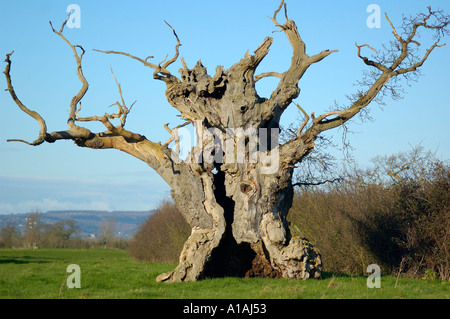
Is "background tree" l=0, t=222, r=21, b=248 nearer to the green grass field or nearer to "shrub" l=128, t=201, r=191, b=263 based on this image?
"shrub" l=128, t=201, r=191, b=263

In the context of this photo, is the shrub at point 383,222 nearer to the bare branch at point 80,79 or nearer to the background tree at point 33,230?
the bare branch at point 80,79

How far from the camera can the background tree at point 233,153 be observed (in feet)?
42.9

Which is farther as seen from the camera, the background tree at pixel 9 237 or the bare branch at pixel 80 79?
the background tree at pixel 9 237

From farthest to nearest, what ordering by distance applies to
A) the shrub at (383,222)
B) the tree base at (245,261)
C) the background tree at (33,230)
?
the background tree at (33,230), the shrub at (383,222), the tree base at (245,261)

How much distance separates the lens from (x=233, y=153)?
13461mm

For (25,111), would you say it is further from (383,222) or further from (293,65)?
(383,222)

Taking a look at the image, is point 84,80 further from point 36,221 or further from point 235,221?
point 36,221

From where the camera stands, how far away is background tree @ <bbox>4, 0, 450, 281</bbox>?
13.1m

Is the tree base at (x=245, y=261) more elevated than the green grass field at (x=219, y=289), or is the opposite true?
the tree base at (x=245, y=261)

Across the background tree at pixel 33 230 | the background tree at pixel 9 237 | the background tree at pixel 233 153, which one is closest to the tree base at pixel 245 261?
the background tree at pixel 233 153

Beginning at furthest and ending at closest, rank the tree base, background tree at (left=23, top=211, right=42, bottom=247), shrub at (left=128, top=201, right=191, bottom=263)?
background tree at (left=23, top=211, right=42, bottom=247) → shrub at (left=128, top=201, right=191, bottom=263) → the tree base

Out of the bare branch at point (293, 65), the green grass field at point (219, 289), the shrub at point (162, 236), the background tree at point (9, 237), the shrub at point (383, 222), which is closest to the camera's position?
the green grass field at point (219, 289)

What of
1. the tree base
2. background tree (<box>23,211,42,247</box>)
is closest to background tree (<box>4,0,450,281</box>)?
the tree base

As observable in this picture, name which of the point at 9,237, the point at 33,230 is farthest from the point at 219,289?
the point at 33,230
